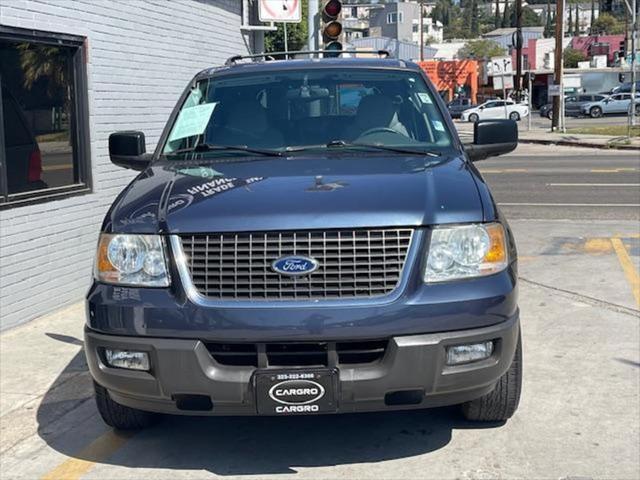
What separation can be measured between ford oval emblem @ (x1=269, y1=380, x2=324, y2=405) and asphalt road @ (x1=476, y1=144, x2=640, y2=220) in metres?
9.35

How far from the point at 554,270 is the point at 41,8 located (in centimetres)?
526

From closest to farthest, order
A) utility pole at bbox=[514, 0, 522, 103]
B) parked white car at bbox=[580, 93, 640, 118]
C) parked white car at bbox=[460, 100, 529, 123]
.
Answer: utility pole at bbox=[514, 0, 522, 103] → parked white car at bbox=[460, 100, 529, 123] → parked white car at bbox=[580, 93, 640, 118]

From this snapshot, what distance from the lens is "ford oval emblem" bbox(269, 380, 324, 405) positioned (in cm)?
353

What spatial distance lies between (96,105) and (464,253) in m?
5.03

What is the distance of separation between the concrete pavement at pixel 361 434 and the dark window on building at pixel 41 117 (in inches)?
55.1

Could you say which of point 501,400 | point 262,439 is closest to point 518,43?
point 501,400

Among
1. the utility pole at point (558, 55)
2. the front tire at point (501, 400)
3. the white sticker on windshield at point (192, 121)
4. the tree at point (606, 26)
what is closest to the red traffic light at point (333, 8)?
the white sticker on windshield at point (192, 121)

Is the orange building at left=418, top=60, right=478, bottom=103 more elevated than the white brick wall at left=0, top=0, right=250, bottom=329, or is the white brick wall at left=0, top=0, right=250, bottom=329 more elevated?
the orange building at left=418, top=60, right=478, bottom=103

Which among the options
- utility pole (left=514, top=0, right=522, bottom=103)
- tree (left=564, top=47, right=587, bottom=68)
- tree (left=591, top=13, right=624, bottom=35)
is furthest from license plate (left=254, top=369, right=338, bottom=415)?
tree (left=591, top=13, right=624, bottom=35)

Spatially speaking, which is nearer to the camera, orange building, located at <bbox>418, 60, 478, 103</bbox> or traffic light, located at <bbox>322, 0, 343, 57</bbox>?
traffic light, located at <bbox>322, 0, 343, 57</bbox>

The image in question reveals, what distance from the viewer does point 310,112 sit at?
16.5 ft

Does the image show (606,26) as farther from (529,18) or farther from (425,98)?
(425,98)

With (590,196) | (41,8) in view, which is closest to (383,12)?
(590,196)

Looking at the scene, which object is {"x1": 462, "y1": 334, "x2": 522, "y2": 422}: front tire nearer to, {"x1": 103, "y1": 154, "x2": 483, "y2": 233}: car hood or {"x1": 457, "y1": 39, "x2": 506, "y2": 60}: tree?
{"x1": 103, "y1": 154, "x2": 483, "y2": 233}: car hood
